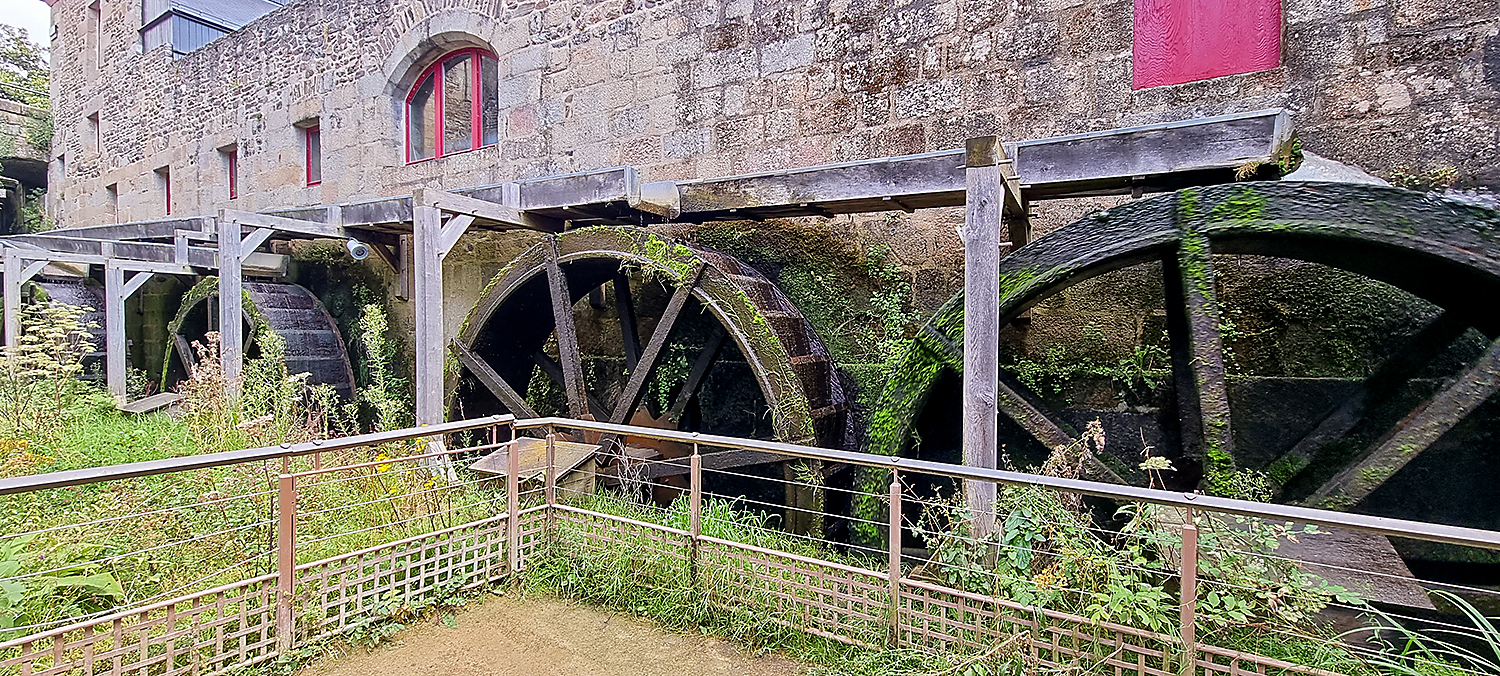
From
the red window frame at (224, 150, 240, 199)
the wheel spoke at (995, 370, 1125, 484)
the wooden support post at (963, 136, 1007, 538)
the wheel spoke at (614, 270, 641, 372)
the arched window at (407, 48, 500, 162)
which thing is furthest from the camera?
the red window frame at (224, 150, 240, 199)

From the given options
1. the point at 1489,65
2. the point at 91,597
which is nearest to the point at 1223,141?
the point at 1489,65

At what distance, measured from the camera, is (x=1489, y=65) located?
347cm

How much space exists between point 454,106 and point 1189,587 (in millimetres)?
7124

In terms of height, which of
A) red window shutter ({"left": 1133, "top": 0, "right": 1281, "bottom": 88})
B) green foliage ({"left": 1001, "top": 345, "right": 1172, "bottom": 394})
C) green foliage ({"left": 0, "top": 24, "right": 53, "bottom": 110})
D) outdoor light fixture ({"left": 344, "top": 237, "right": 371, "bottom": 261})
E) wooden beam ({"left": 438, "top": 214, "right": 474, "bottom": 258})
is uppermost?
green foliage ({"left": 0, "top": 24, "right": 53, "bottom": 110})

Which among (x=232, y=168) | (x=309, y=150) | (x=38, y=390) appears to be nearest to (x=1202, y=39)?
(x=38, y=390)

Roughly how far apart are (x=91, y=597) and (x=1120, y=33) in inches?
206

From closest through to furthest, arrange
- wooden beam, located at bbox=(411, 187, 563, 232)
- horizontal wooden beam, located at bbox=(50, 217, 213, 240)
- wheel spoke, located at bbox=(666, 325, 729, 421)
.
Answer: wooden beam, located at bbox=(411, 187, 563, 232) < wheel spoke, located at bbox=(666, 325, 729, 421) < horizontal wooden beam, located at bbox=(50, 217, 213, 240)

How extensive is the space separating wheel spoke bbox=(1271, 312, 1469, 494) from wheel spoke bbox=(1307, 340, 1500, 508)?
417 mm

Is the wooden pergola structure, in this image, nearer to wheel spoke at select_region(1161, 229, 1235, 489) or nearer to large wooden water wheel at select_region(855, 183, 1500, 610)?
wheel spoke at select_region(1161, 229, 1235, 489)

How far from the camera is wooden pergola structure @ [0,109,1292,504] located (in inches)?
120

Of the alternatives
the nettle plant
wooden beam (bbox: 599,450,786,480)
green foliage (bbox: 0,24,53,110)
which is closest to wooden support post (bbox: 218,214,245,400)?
wooden beam (bbox: 599,450,786,480)

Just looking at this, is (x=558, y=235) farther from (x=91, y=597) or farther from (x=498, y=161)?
(x=91, y=597)

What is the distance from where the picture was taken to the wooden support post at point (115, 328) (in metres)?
6.99

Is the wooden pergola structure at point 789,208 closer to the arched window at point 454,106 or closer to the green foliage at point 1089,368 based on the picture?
the green foliage at point 1089,368
